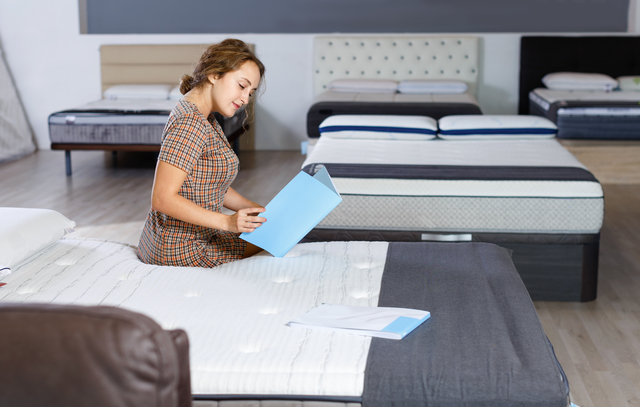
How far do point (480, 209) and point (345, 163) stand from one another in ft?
2.01

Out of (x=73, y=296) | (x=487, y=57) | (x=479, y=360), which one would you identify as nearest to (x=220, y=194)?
(x=73, y=296)

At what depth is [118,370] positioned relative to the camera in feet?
2.23

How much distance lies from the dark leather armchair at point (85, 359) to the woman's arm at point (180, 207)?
2.87 ft

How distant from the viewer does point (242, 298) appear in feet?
4.74

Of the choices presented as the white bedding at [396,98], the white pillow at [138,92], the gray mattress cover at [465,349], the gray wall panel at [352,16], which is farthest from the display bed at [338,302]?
the gray wall panel at [352,16]

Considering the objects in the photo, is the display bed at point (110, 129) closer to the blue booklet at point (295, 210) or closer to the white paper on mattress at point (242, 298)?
the white paper on mattress at point (242, 298)

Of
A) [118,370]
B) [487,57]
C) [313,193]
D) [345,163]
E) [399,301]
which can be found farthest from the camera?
[487,57]

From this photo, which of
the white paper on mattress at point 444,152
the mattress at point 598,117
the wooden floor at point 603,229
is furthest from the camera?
the mattress at point 598,117

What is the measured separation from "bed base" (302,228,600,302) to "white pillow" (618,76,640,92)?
306cm

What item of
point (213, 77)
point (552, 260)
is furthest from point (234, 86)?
point (552, 260)

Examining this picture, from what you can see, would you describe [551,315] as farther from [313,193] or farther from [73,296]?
[73,296]

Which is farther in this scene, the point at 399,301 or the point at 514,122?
the point at 514,122

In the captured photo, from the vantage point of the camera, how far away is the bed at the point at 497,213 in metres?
2.32

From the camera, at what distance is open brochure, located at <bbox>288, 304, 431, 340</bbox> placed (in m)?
1.24
